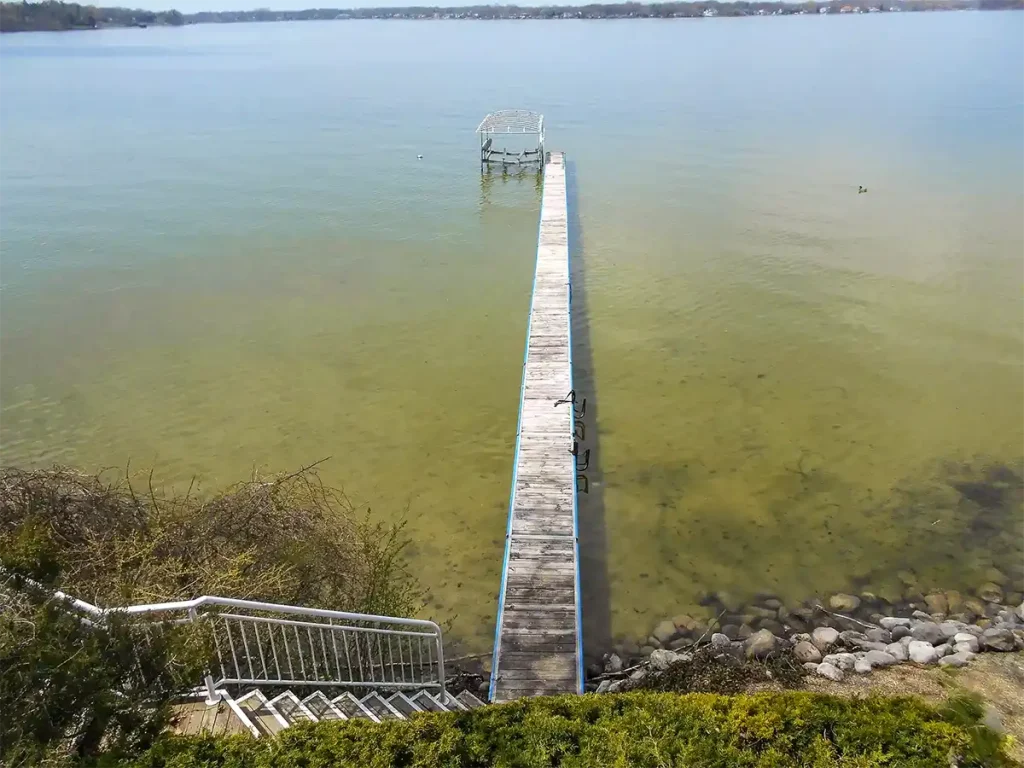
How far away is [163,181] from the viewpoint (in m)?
31.9

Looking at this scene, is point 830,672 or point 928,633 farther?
point 928,633

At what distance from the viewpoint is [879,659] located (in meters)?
8.89

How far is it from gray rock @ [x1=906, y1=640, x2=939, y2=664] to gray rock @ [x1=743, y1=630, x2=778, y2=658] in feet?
5.42

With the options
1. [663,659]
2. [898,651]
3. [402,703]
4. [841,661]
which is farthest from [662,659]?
[402,703]

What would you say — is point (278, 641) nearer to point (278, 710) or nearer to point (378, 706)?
point (378, 706)

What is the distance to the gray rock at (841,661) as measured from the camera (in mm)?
8812

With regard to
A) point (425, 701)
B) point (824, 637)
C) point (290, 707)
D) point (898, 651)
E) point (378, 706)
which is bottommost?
point (824, 637)

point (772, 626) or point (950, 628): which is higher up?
point (950, 628)

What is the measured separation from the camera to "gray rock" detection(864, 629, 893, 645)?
9.49 metres

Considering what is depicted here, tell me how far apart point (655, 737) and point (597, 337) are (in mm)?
12963

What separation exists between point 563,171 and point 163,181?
18062 mm

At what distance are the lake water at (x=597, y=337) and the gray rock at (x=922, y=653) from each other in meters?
1.40

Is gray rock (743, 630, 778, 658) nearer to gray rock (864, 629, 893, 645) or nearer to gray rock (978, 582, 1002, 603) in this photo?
Result: gray rock (864, 629, 893, 645)

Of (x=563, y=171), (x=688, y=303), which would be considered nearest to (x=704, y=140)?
(x=563, y=171)
